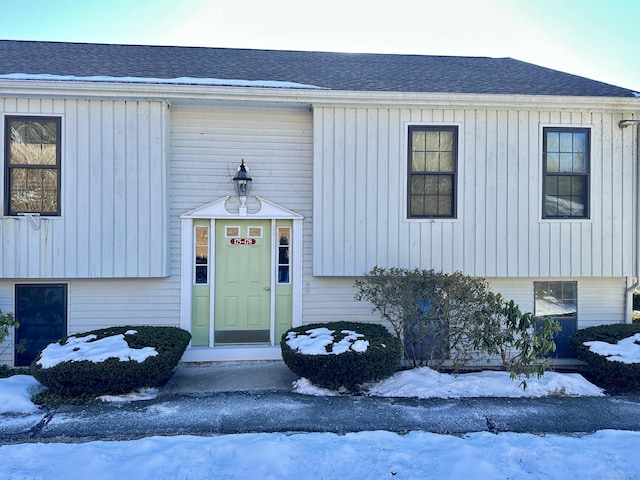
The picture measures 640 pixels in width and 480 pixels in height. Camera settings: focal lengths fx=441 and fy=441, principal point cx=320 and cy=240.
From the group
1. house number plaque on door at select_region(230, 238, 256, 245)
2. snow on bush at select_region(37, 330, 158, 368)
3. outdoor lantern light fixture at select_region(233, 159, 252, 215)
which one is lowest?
snow on bush at select_region(37, 330, 158, 368)

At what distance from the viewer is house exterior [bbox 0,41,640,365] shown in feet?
20.8

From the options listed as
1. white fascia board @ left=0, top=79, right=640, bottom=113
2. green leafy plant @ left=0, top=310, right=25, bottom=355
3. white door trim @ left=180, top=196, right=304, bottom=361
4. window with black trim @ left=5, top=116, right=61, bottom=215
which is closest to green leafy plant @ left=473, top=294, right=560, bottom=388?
white door trim @ left=180, top=196, right=304, bottom=361

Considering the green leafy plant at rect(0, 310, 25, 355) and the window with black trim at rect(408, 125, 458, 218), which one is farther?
the window with black trim at rect(408, 125, 458, 218)

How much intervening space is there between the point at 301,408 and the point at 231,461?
133cm

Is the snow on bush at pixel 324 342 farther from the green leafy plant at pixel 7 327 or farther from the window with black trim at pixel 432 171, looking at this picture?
the green leafy plant at pixel 7 327

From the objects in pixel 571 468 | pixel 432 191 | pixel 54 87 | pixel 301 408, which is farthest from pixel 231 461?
pixel 54 87

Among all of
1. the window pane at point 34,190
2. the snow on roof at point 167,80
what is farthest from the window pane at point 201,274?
the snow on roof at point 167,80

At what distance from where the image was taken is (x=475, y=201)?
6746 mm

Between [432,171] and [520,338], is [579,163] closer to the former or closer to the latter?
[432,171]

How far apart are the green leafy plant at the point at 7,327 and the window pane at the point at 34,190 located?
1488 millimetres

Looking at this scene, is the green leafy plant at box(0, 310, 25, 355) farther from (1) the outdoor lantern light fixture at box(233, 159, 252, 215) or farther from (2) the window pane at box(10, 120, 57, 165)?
(1) the outdoor lantern light fixture at box(233, 159, 252, 215)

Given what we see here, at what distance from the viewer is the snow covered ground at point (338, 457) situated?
3.50 meters

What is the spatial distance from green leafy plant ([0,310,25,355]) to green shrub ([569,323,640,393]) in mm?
7894

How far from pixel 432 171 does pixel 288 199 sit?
89.7 inches
